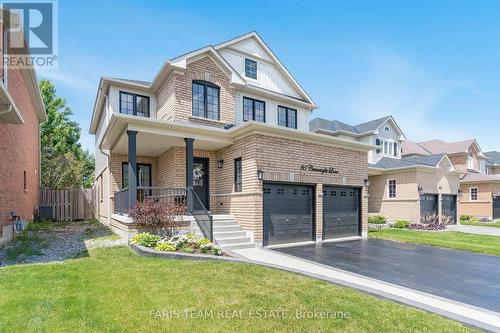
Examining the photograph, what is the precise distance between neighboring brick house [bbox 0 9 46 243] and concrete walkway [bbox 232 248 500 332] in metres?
7.67

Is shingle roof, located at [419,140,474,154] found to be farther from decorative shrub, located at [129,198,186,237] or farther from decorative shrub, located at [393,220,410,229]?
decorative shrub, located at [129,198,186,237]

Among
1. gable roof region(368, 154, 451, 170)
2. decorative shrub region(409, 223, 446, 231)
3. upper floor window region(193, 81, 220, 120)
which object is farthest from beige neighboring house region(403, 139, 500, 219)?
upper floor window region(193, 81, 220, 120)

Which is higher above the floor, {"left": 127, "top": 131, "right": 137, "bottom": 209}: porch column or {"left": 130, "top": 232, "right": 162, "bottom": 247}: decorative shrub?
{"left": 127, "top": 131, "right": 137, "bottom": 209}: porch column

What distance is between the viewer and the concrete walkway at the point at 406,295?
409 cm

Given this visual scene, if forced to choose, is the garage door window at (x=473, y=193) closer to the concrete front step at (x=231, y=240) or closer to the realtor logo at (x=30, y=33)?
the concrete front step at (x=231, y=240)

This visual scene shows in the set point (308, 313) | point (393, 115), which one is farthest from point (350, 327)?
point (393, 115)

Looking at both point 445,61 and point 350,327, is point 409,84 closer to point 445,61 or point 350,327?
point 445,61

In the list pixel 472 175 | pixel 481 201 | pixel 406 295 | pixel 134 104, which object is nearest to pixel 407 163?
pixel 481 201

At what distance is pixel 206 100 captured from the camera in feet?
40.8

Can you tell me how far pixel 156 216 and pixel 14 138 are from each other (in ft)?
22.5

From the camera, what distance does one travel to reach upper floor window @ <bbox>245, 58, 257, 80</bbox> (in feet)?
49.1

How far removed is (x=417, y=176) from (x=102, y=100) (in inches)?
722

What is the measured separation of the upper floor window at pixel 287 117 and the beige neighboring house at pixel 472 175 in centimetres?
1387

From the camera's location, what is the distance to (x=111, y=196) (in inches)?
484
